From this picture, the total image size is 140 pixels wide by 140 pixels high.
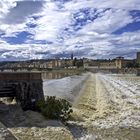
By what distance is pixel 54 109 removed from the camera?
→ 1528 centimetres

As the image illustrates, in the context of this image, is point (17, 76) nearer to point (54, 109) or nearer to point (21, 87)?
point (21, 87)

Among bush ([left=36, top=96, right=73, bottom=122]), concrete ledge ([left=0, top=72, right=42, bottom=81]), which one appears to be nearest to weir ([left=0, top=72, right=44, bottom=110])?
concrete ledge ([left=0, top=72, right=42, bottom=81])

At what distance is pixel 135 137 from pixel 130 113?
5.90 m

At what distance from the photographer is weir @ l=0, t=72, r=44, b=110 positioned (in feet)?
51.3

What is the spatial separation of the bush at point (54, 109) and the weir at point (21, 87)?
524mm

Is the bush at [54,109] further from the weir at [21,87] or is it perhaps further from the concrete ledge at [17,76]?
the concrete ledge at [17,76]

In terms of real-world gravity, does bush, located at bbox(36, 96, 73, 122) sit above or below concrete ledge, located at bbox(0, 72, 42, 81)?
below

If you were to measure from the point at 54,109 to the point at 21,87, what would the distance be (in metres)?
1.89

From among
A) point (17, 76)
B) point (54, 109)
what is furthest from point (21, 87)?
point (54, 109)

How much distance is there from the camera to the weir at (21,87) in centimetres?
1564

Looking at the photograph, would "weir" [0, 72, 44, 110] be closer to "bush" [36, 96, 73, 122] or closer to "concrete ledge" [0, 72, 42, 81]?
"concrete ledge" [0, 72, 42, 81]

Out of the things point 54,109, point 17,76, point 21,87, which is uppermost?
point 17,76

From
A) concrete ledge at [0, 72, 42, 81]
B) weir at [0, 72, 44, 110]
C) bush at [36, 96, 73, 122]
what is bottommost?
bush at [36, 96, 73, 122]

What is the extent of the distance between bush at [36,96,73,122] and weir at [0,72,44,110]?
1.72 ft
